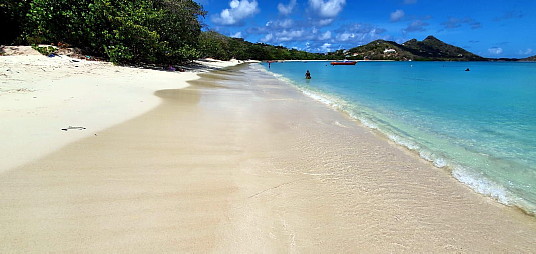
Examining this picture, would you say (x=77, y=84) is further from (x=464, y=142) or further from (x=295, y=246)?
(x=464, y=142)

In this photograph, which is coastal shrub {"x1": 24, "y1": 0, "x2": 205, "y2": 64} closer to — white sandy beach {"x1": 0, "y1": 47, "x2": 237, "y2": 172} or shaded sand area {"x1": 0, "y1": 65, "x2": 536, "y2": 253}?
white sandy beach {"x1": 0, "y1": 47, "x2": 237, "y2": 172}

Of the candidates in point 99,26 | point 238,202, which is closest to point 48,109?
point 238,202

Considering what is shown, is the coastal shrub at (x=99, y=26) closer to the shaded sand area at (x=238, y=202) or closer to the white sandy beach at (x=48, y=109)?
the white sandy beach at (x=48, y=109)

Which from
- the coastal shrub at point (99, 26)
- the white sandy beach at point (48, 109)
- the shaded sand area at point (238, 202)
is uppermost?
the coastal shrub at point (99, 26)

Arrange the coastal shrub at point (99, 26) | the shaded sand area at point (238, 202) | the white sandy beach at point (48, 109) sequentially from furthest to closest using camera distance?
1. the coastal shrub at point (99, 26)
2. the white sandy beach at point (48, 109)
3. the shaded sand area at point (238, 202)

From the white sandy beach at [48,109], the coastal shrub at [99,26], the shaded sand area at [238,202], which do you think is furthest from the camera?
the coastal shrub at [99,26]

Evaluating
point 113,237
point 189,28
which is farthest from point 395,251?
point 189,28

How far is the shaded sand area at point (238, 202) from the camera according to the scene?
2609 mm

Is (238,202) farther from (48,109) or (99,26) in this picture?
(99,26)

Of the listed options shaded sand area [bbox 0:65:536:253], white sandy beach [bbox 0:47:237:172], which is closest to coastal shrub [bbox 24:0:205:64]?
white sandy beach [bbox 0:47:237:172]

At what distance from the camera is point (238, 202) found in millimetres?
3373

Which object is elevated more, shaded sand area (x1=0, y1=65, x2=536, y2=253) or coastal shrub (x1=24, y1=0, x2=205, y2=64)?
coastal shrub (x1=24, y1=0, x2=205, y2=64)

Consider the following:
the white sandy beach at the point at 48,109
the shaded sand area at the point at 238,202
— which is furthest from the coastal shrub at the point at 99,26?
the shaded sand area at the point at 238,202

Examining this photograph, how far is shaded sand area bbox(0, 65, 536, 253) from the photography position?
2.61m
